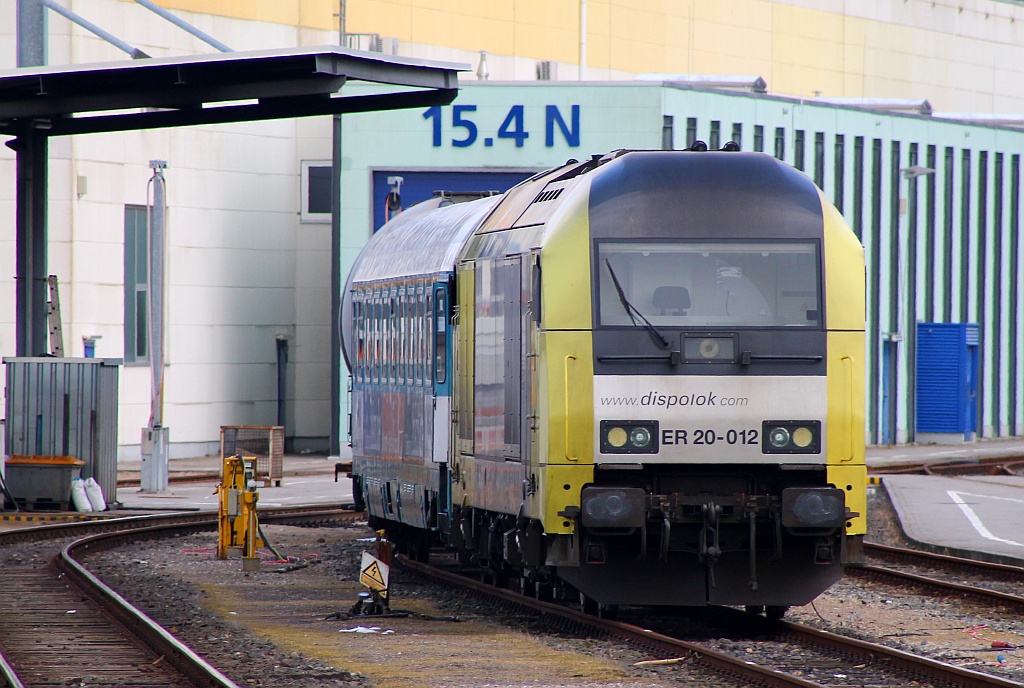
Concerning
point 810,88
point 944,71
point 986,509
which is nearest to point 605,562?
point 986,509

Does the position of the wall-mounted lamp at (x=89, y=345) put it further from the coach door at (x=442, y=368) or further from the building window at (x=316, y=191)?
the coach door at (x=442, y=368)

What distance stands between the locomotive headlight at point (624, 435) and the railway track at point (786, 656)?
1242 mm

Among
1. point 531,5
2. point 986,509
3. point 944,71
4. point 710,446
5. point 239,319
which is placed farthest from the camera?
point 944,71

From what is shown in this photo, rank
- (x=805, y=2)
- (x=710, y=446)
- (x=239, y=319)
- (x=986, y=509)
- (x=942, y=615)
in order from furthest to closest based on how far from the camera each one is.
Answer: (x=805, y=2) → (x=239, y=319) → (x=986, y=509) → (x=942, y=615) → (x=710, y=446)

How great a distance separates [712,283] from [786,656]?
2.63 metres

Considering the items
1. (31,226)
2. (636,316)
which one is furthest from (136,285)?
(636,316)

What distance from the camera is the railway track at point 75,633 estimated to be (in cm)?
1062

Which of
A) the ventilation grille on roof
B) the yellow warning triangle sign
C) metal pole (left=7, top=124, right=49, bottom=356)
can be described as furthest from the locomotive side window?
metal pole (left=7, top=124, right=49, bottom=356)

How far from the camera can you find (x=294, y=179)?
42.9m

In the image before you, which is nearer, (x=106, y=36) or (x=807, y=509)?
(x=807, y=509)

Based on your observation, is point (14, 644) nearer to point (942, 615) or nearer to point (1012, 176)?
point (942, 615)

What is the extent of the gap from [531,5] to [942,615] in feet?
113

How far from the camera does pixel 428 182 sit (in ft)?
129

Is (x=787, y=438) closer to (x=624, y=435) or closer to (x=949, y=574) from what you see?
(x=624, y=435)
